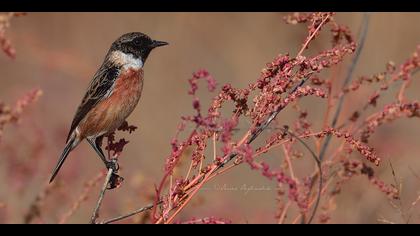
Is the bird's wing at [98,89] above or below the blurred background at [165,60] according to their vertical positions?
below

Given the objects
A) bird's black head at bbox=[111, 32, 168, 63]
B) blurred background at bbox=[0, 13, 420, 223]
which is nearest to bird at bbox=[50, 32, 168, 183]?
bird's black head at bbox=[111, 32, 168, 63]

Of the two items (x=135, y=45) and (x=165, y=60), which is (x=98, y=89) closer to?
(x=135, y=45)

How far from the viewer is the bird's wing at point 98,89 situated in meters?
5.85

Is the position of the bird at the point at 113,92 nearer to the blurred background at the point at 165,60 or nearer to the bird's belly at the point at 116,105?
the bird's belly at the point at 116,105

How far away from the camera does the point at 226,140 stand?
279cm

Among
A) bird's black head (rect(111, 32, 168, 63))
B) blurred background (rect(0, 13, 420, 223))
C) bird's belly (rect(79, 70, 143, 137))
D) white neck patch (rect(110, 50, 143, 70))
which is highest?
blurred background (rect(0, 13, 420, 223))

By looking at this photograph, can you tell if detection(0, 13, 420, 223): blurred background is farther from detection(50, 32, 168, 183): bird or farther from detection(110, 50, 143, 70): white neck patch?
detection(110, 50, 143, 70): white neck patch

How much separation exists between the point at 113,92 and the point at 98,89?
0.50ft

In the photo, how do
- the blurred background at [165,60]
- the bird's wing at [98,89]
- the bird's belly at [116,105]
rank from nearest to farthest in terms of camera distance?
the bird's belly at [116,105]
the bird's wing at [98,89]
the blurred background at [165,60]

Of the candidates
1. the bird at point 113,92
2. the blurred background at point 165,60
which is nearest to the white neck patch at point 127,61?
the bird at point 113,92

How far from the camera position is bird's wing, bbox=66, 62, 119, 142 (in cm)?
585

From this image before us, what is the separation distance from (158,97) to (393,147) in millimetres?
5934
